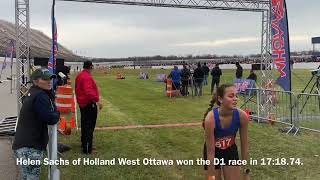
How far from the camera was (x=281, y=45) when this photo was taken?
529 inches

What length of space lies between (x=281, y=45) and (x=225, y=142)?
892 centimetres

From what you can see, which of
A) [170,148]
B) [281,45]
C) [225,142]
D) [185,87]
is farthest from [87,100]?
[185,87]

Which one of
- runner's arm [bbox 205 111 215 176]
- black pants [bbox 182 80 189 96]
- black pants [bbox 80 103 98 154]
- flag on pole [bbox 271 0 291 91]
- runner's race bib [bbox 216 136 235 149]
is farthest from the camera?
black pants [bbox 182 80 189 96]

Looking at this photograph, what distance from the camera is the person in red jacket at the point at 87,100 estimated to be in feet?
31.9

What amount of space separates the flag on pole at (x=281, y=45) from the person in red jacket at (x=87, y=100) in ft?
20.1

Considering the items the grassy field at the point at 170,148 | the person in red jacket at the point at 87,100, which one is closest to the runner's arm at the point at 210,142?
the grassy field at the point at 170,148

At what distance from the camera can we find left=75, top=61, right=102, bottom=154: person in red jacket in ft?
31.9

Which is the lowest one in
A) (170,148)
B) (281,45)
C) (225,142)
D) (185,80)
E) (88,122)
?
(170,148)

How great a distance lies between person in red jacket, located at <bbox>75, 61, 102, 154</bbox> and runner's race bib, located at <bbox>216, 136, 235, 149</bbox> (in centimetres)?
497

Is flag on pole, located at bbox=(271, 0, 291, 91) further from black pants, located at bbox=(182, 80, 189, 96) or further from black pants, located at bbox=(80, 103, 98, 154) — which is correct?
black pants, located at bbox=(182, 80, 189, 96)

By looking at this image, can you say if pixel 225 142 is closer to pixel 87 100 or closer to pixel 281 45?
pixel 87 100

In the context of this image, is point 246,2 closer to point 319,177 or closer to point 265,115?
point 265,115

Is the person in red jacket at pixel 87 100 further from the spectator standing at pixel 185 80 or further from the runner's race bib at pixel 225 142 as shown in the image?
the spectator standing at pixel 185 80

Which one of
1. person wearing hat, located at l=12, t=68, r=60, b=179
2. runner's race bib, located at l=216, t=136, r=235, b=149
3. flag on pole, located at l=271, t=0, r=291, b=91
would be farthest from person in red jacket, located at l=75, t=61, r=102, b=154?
flag on pole, located at l=271, t=0, r=291, b=91
